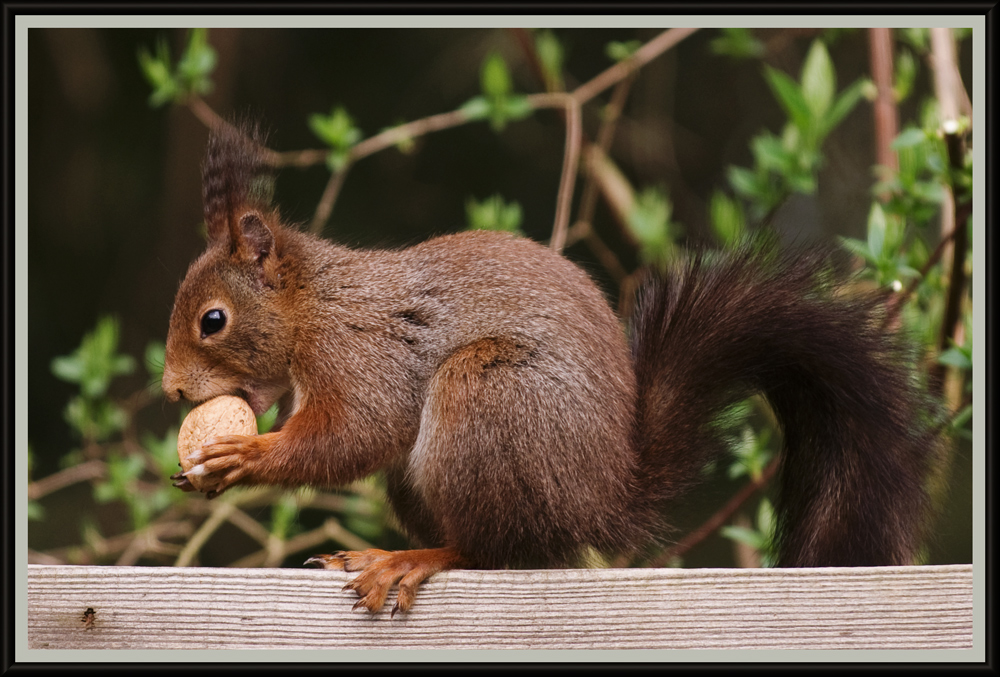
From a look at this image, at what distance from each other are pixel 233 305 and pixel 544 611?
2.40 feet

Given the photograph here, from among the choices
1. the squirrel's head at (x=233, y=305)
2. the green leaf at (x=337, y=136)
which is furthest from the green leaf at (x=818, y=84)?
the squirrel's head at (x=233, y=305)

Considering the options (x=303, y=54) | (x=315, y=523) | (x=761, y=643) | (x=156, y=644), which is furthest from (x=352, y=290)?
(x=303, y=54)

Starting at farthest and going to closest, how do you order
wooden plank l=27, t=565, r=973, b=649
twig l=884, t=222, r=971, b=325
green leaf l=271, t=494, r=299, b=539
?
green leaf l=271, t=494, r=299, b=539, twig l=884, t=222, r=971, b=325, wooden plank l=27, t=565, r=973, b=649

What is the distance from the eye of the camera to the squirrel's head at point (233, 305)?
158 cm

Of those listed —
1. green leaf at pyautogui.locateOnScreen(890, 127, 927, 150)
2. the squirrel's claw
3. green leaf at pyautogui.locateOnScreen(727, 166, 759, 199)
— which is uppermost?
green leaf at pyautogui.locateOnScreen(890, 127, 927, 150)

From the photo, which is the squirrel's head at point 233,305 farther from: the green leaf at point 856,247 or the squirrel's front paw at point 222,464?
the green leaf at point 856,247

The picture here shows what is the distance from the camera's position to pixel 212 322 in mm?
1597

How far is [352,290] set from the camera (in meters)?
1.61

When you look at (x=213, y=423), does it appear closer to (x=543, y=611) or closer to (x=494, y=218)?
(x=543, y=611)

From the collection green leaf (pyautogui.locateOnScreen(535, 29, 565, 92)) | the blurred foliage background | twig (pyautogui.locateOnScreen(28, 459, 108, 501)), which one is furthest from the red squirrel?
the blurred foliage background

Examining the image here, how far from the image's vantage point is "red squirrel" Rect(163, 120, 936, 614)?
1381mm

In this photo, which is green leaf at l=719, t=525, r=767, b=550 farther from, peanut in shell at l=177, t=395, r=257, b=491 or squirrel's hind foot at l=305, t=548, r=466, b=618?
peanut in shell at l=177, t=395, r=257, b=491

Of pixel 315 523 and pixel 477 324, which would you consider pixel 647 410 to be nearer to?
pixel 477 324

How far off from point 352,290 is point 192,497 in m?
1.13
